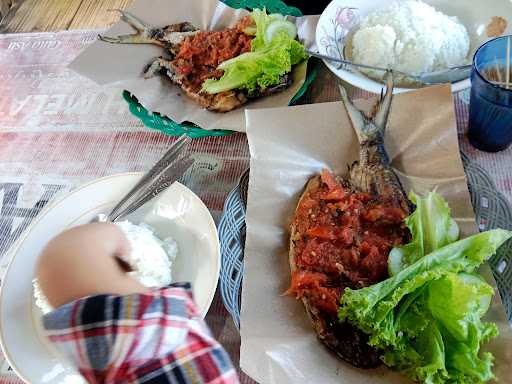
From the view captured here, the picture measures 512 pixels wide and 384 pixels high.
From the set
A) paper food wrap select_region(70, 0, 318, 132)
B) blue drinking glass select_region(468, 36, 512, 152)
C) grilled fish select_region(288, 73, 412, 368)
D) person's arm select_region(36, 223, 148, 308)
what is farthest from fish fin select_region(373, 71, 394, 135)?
person's arm select_region(36, 223, 148, 308)

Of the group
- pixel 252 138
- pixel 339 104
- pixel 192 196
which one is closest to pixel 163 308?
pixel 192 196

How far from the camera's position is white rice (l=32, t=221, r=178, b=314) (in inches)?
39.4

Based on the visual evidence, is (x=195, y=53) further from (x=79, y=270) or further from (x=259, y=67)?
(x=79, y=270)

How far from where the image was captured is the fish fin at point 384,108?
136cm

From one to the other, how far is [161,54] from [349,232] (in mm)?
1179

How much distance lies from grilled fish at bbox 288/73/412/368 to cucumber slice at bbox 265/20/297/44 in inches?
18.6

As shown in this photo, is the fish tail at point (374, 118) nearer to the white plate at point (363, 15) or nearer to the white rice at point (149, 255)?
the white plate at point (363, 15)

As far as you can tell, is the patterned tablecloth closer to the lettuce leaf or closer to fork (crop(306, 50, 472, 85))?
fork (crop(306, 50, 472, 85))

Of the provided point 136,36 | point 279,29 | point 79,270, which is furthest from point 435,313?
point 136,36

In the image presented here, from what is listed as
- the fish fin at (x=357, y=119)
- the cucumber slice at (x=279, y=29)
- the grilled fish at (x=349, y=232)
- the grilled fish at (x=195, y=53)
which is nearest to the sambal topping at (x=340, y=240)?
the grilled fish at (x=349, y=232)

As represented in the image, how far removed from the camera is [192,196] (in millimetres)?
1290

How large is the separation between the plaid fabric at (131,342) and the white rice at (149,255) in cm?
25

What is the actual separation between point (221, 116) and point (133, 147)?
33 centimetres

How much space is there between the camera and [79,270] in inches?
28.6
